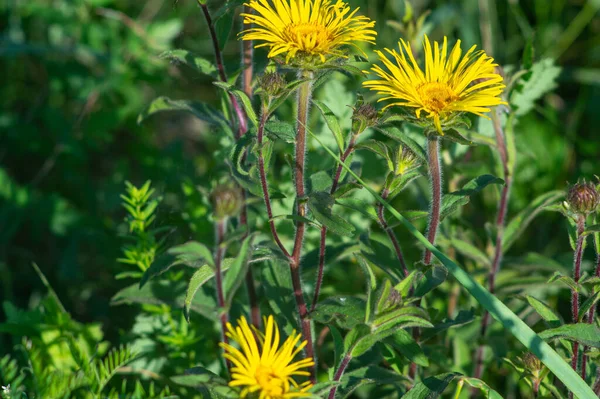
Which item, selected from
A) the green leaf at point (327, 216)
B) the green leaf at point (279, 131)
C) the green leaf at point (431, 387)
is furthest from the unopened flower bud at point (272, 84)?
the green leaf at point (431, 387)

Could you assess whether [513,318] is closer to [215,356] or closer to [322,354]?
[322,354]

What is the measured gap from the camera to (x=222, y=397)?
4.53ft

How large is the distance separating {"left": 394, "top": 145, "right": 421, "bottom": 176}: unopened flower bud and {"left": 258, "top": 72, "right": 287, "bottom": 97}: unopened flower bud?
308 millimetres

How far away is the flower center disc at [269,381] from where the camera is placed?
50.1 inches

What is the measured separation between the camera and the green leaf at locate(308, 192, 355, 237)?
146cm

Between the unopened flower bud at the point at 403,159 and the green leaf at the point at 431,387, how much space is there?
47 centimetres

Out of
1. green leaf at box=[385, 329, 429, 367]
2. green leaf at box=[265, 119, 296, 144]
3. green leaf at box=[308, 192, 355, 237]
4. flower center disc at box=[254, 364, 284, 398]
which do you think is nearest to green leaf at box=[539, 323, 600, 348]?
green leaf at box=[385, 329, 429, 367]

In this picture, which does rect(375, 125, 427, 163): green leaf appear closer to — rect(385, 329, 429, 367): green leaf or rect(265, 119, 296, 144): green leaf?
rect(265, 119, 296, 144): green leaf

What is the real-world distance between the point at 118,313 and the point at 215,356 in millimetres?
634

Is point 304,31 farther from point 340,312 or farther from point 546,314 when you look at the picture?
point 546,314

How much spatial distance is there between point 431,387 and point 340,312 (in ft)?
0.85

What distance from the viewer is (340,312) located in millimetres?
1562

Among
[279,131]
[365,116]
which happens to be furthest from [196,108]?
[365,116]

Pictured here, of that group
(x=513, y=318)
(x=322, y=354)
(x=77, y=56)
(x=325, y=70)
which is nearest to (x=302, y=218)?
(x=325, y=70)
